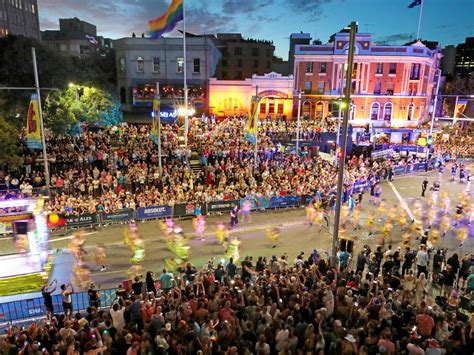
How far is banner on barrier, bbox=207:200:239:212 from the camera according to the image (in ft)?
72.6

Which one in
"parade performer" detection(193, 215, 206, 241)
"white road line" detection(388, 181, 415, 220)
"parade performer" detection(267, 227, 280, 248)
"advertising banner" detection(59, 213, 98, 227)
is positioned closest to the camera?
"parade performer" detection(267, 227, 280, 248)

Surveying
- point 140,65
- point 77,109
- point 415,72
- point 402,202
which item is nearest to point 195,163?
point 77,109

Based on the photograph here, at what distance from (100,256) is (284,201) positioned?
443 inches

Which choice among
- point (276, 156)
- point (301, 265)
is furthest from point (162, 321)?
point (276, 156)

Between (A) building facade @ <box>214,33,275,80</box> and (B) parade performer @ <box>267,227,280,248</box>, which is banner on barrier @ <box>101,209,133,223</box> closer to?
A: (B) parade performer @ <box>267,227,280,248</box>

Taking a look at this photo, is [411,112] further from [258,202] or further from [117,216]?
[117,216]

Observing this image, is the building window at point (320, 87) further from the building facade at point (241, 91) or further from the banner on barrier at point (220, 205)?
the banner on barrier at point (220, 205)

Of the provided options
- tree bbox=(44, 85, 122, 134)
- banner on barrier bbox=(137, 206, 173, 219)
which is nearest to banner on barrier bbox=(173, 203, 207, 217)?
banner on barrier bbox=(137, 206, 173, 219)

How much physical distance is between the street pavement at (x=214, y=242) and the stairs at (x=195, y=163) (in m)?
7.66

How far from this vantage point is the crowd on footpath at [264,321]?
8.36 metres

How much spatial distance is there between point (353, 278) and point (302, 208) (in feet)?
38.0

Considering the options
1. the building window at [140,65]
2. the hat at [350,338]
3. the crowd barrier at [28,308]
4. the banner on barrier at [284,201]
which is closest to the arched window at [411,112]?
the building window at [140,65]

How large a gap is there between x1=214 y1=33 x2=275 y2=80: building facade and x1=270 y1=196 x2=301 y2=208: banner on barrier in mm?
42683

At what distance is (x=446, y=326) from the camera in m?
9.20
